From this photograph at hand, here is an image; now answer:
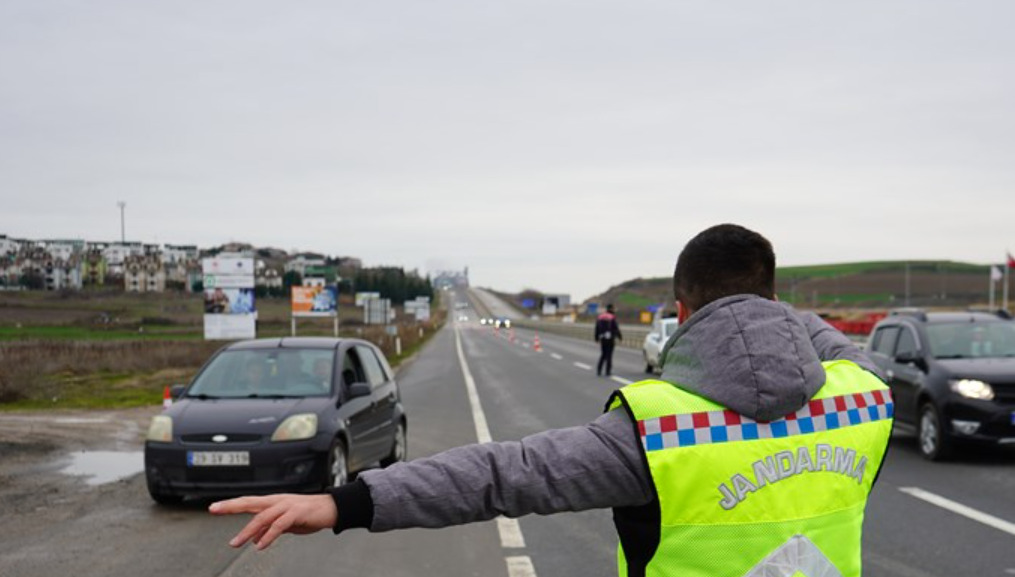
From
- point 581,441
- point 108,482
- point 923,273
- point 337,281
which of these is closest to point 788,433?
point 581,441

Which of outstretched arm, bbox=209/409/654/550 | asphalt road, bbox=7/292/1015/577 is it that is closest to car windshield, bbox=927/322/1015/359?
asphalt road, bbox=7/292/1015/577

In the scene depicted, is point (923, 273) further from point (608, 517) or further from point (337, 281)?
point (608, 517)

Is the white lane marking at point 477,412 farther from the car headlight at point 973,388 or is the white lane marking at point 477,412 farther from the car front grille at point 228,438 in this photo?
the car headlight at point 973,388

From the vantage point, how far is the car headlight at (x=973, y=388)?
11.5 meters

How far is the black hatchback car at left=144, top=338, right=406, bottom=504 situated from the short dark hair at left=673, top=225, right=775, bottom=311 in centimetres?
707

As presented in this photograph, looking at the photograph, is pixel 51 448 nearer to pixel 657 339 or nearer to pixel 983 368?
pixel 983 368

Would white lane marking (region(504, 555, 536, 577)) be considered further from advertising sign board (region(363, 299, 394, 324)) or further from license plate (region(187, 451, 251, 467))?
advertising sign board (region(363, 299, 394, 324))

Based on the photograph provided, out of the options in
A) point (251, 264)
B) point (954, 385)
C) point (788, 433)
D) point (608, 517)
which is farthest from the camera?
point (251, 264)

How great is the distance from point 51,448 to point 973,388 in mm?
12037

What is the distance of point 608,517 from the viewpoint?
29.0 ft

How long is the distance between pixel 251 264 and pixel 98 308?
16.7 ft

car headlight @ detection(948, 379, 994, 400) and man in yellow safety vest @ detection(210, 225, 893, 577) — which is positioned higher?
man in yellow safety vest @ detection(210, 225, 893, 577)

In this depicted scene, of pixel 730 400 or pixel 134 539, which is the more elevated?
pixel 730 400

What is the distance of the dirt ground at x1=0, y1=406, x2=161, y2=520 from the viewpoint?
9602 mm
